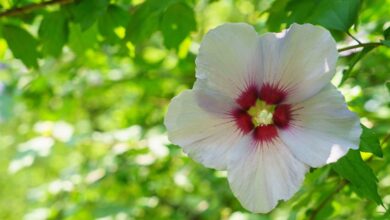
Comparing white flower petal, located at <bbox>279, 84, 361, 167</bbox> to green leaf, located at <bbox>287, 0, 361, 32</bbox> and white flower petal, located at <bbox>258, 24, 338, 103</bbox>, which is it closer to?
white flower petal, located at <bbox>258, 24, 338, 103</bbox>

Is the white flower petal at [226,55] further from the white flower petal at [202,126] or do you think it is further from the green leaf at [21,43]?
the green leaf at [21,43]

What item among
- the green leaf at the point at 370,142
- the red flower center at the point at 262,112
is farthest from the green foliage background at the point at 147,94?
the red flower center at the point at 262,112

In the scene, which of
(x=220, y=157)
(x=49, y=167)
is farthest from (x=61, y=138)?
(x=49, y=167)

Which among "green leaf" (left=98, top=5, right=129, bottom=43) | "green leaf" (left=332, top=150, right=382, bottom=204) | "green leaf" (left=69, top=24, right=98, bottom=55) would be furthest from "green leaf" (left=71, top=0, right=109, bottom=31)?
"green leaf" (left=332, top=150, right=382, bottom=204)

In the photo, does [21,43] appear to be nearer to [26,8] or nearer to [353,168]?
[26,8]

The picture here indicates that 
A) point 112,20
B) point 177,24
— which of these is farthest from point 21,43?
point 177,24

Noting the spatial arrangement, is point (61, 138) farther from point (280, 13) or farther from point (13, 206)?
point (13, 206)
